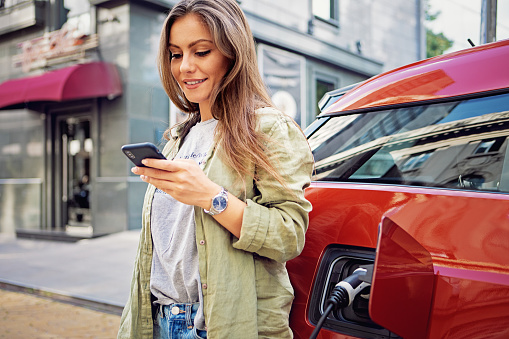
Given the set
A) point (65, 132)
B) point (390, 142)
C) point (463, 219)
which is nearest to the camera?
point (463, 219)

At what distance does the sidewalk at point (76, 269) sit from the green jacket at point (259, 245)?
13.4 ft

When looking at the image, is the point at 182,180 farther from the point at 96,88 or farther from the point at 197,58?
the point at 96,88

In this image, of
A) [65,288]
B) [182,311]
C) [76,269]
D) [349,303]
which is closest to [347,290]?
[349,303]

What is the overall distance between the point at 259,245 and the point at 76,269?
21.6 ft

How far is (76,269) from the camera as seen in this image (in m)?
7.16

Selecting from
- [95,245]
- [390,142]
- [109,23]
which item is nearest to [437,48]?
[109,23]

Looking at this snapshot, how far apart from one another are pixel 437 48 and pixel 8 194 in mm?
20365

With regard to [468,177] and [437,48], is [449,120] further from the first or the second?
[437,48]

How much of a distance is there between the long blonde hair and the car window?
445 millimetres

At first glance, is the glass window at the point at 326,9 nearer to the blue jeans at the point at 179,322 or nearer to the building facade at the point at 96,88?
the building facade at the point at 96,88

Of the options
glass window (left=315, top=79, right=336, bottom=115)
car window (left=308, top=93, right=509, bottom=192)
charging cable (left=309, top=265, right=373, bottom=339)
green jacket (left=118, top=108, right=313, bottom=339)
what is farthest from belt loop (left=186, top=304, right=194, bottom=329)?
glass window (left=315, top=79, right=336, bottom=115)

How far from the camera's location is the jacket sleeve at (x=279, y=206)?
4.45 ft

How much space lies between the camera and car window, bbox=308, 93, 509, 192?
1.49 m

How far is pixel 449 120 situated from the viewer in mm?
1606
